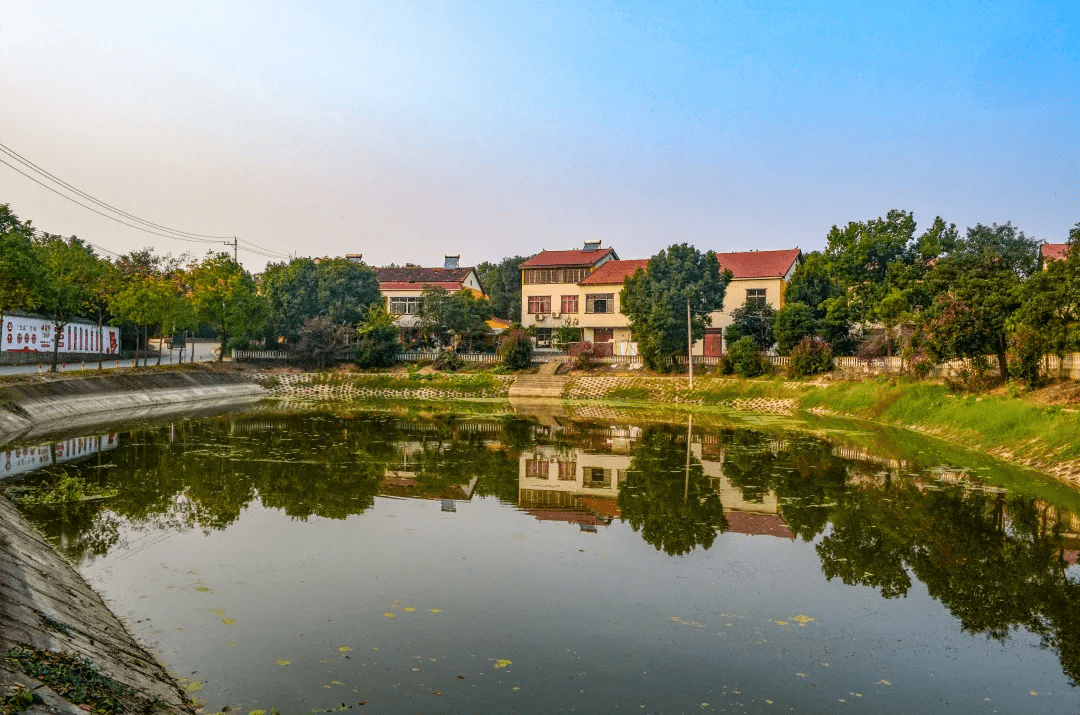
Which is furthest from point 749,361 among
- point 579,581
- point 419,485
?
point 579,581

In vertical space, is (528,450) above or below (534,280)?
below

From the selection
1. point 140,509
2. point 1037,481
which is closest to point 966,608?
point 1037,481

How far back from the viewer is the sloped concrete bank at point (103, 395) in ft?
95.5

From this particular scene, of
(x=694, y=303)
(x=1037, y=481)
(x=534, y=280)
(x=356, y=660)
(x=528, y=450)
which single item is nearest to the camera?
(x=356, y=660)

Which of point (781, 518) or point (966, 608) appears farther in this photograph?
point (781, 518)

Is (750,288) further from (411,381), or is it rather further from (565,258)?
(411,381)

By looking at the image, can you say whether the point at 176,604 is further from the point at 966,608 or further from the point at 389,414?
the point at 389,414

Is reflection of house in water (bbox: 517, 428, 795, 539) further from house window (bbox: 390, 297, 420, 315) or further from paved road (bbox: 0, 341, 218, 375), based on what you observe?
house window (bbox: 390, 297, 420, 315)

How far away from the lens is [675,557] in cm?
1352

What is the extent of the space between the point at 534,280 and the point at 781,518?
49.9 m

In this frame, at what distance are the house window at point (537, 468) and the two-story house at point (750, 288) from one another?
1396 inches

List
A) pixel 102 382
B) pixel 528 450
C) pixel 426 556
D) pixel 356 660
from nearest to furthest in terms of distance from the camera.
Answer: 1. pixel 356 660
2. pixel 426 556
3. pixel 528 450
4. pixel 102 382

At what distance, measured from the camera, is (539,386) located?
52.7m

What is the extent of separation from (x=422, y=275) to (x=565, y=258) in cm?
1474
